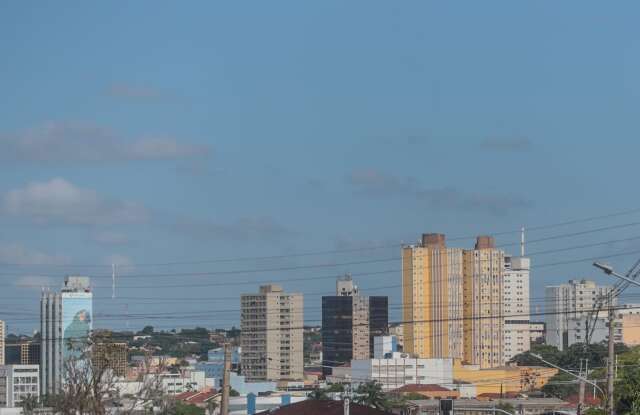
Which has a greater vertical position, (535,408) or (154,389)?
(154,389)

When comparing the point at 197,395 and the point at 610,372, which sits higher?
the point at 610,372

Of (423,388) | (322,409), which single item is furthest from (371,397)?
(423,388)

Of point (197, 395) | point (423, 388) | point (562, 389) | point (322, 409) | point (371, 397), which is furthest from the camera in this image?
point (423, 388)

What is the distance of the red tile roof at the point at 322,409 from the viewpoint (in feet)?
201

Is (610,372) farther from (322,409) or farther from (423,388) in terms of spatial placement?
(423,388)

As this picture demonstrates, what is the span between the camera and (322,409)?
2462 inches

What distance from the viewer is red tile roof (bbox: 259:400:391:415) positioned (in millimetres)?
61319

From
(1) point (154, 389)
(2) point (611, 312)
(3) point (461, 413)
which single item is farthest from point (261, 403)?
(1) point (154, 389)

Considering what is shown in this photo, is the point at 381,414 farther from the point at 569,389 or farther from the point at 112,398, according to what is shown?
the point at 569,389

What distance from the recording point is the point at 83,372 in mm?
42500

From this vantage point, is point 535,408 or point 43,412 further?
point 535,408

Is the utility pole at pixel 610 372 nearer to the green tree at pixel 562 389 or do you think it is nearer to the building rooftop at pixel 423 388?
the green tree at pixel 562 389

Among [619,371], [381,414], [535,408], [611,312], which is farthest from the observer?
[535,408]

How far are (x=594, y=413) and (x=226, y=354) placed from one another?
2462 centimetres
